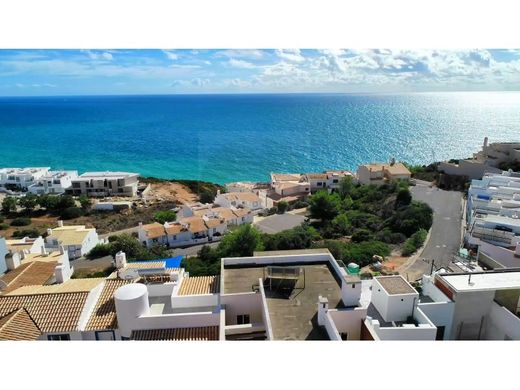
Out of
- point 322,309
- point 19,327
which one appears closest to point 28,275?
point 19,327

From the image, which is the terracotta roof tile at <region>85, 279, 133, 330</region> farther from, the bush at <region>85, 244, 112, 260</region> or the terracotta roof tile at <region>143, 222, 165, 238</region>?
the terracotta roof tile at <region>143, 222, 165, 238</region>

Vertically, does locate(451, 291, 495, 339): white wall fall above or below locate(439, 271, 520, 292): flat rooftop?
below

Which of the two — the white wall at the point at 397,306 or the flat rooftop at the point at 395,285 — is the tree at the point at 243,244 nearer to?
the flat rooftop at the point at 395,285

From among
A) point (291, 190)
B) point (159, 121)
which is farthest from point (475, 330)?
point (159, 121)

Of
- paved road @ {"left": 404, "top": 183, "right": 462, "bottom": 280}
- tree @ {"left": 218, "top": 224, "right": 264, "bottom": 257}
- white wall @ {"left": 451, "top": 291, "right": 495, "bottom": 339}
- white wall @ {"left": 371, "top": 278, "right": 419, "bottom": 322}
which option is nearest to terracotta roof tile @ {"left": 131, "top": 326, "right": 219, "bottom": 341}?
white wall @ {"left": 371, "top": 278, "right": 419, "bottom": 322}

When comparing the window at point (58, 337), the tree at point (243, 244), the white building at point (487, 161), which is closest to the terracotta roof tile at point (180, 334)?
the window at point (58, 337)

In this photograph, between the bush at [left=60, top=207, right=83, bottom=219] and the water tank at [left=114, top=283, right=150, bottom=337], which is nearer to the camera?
the water tank at [left=114, top=283, right=150, bottom=337]
